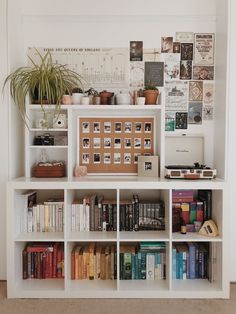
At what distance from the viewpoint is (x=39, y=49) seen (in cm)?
249

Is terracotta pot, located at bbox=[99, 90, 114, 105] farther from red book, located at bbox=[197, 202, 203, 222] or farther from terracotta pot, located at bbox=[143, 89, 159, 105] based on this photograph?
red book, located at bbox=[197, 202, 203, 222]

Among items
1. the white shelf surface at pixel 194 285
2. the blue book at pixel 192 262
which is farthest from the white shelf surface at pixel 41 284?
the blue book at pixel 192 262

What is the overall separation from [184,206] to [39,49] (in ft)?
5.56

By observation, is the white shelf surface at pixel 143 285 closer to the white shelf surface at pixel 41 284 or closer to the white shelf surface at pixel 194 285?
the white shelf surface at pixel 194 285

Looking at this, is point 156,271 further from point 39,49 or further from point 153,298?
point 39,49

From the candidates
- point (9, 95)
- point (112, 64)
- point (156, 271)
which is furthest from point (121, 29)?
point (156, 271)

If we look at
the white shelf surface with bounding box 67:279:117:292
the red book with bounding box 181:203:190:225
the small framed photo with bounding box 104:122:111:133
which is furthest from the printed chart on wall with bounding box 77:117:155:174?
the white shelf surface with bounding box 67:279:117:292

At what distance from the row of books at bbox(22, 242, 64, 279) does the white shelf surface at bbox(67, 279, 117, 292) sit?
0.56 ft

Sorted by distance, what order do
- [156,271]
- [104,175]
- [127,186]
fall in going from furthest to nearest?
[104,175]
[156,271]
[127,186]

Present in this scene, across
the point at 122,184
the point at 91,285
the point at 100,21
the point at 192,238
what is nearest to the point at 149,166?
the point at 122,184

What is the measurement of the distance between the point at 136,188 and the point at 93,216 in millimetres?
430

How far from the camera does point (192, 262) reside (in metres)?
2.27

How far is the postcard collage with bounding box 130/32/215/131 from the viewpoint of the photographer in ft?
8.18

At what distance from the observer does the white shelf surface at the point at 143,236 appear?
6.84 feet
